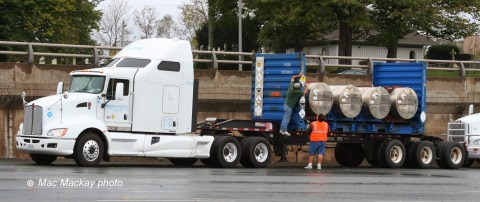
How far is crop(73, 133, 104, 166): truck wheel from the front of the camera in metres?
25.1

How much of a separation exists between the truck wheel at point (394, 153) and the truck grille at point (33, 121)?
1071 cm

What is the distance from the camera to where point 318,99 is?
95.0 ft

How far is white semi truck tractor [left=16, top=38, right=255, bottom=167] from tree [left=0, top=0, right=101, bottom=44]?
1538 inches

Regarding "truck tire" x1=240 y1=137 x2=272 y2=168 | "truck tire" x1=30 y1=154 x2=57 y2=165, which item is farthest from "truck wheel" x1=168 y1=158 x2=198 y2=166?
"truck tire" x1=30 y1=154 x2=57 y2=165

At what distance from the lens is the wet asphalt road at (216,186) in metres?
16.6

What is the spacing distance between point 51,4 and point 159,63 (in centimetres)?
4470

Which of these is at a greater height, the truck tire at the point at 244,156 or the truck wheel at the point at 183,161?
the truck tire at the point at 244,156

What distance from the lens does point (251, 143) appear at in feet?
91.9

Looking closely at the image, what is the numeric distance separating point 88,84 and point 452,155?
11.9 meters

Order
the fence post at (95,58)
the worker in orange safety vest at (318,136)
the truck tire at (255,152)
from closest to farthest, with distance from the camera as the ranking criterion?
the truck tire at (255,152) < the worker in orange safety vest at (318,136) < the fence post at (95,58)

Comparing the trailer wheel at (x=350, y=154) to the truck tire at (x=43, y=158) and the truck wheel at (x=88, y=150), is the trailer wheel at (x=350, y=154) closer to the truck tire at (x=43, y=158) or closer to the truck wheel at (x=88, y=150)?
the truck wheel at (x=88, y=150)

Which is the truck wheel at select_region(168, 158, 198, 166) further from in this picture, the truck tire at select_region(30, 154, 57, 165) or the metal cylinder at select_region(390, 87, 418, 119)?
the metal cylinder at select_region(390, 87, 418, 119)

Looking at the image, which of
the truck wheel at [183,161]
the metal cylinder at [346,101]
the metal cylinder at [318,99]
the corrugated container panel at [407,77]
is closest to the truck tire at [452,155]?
the corrugated container panel at [407,77]

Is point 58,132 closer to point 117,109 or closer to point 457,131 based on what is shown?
point 117,109
